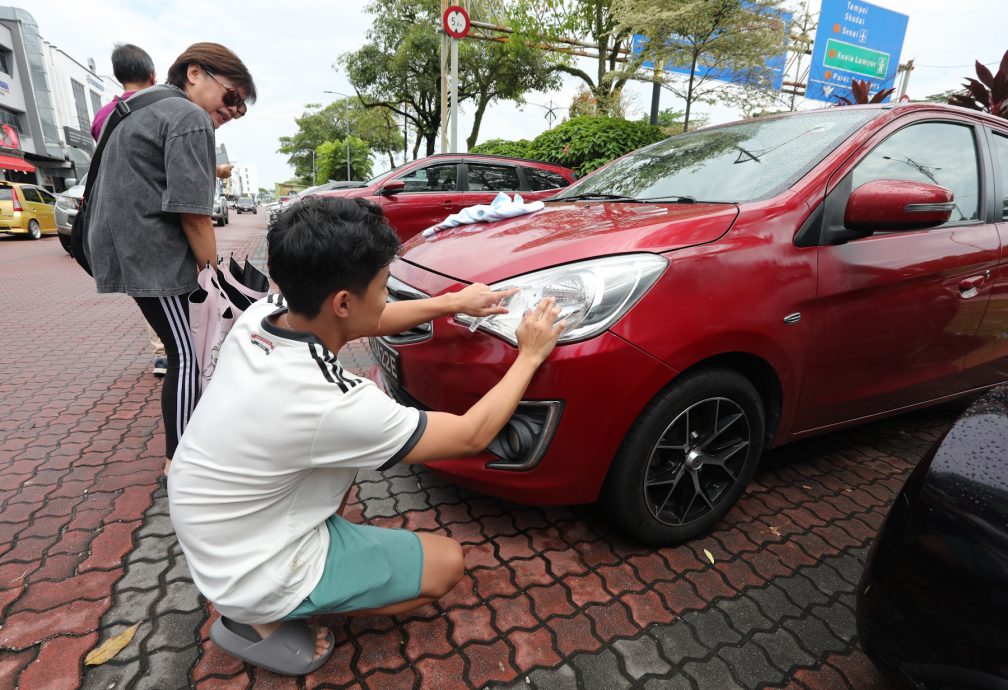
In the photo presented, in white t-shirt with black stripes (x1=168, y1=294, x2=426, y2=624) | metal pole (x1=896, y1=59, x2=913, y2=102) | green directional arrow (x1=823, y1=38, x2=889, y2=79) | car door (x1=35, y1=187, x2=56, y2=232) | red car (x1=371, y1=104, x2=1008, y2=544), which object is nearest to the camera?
white t-shirt with black stripes (x1=168, y1=294, x2=426, y2=624)

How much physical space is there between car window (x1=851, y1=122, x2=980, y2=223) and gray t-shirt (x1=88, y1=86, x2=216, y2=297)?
2.50 meters

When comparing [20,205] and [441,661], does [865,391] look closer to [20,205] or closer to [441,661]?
[441,661]

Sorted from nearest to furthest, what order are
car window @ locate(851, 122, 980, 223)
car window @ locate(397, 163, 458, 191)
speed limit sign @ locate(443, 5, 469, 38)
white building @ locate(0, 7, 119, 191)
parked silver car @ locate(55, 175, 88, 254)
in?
car window @ locate(851, 122, 980, 223)
car window @ locate(397, 163, 458, 191)
parked silver car @ locate(55, 175, 88, 254)
speed limit sign @ locate(443, 5, 469, 38)
white building @ locate(0, 7, 119, 191)

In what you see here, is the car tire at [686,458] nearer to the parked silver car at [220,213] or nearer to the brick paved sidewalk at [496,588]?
the brick paved sidewalk at [496,588]

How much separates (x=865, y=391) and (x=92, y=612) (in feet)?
9.41

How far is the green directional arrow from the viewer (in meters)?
13.2

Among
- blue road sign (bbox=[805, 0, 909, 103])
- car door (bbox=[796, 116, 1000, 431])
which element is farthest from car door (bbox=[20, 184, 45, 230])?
blue road sign (bbox=[805, 0, 909, 103])

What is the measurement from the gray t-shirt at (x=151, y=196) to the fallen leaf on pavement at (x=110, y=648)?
114 cm

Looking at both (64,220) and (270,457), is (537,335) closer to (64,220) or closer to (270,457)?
(270,457)

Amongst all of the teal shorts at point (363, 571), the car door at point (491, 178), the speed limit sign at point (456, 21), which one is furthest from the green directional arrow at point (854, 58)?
the teal shorts at point (363, 571)

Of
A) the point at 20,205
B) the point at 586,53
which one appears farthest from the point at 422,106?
the point at 20,205

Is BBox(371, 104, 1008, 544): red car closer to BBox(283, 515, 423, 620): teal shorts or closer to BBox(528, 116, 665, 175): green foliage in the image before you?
BBox(283, 515, 423, 620): teal shorts

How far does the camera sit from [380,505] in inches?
88.8

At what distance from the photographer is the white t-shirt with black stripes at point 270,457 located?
3.98ft
